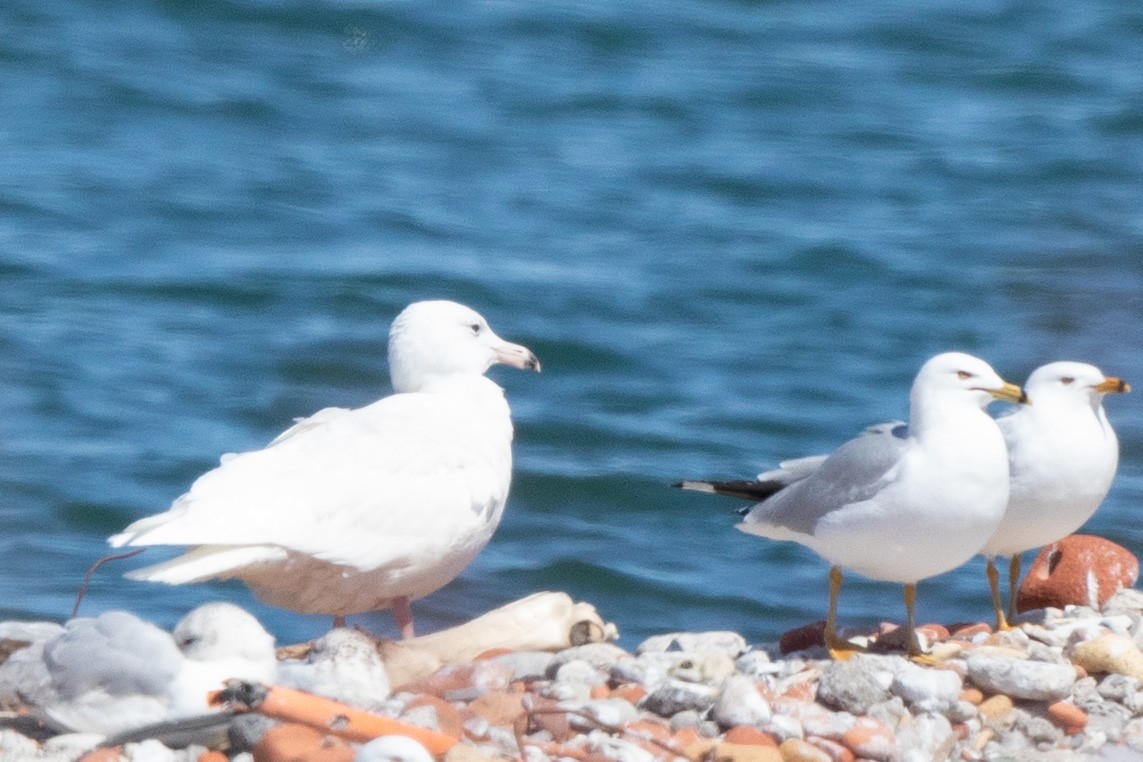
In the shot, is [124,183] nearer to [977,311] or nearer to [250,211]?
[250,211]

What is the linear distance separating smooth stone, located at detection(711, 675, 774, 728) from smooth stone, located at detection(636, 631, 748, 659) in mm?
934

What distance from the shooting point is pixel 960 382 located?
6492mm

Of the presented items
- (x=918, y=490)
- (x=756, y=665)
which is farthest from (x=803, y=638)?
(x=918, y=490)

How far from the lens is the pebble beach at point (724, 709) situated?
5297 mm

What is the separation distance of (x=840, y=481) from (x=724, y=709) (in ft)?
3.88

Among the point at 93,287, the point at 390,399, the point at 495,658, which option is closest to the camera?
the point at 495,658

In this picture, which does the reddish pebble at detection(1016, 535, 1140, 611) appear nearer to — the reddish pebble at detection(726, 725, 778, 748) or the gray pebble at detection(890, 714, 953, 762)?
the gray pebble at detection(890, 714, 953, 762)

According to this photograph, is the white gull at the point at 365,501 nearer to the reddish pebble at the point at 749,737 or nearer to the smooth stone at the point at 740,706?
the smooth stone at the point at 740,706

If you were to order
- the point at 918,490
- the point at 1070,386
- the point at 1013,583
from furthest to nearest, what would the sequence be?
the point at 1013,583 < the point at 1070,386 < the point at 918,490

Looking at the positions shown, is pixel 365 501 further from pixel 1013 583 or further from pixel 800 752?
pixel 1013 583

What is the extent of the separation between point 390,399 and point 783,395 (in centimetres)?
702

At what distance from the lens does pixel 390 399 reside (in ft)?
22.8

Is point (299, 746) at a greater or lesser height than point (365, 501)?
lesser

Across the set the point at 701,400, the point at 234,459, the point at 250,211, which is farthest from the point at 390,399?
the point at 250,211
